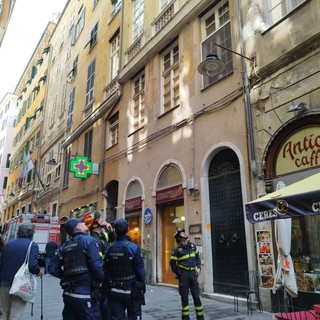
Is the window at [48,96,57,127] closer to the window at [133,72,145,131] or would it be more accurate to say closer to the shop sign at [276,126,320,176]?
the window at [133,72,145,131]

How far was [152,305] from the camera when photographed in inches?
334

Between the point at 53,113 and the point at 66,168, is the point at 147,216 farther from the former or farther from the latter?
the point at 53,113

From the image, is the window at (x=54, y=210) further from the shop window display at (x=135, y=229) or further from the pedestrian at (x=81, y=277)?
the pedestrian at (x=81, y=277)

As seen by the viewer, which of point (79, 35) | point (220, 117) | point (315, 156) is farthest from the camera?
point (79, 35)

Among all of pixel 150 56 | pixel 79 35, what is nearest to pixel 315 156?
pixel 150 56

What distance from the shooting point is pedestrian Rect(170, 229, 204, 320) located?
6.65 metres

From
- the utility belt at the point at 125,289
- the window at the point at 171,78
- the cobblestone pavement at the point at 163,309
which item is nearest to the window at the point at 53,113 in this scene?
the window at the point at 171,78

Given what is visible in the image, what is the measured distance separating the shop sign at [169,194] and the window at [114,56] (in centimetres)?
869

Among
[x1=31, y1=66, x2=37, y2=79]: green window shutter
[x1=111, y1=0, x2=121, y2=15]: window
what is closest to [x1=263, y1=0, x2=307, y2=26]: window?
[x1=111, y1=0, x2=121, y2=15]: window

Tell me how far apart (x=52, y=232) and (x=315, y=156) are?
14.9 metres

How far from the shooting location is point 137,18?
16.9 metres

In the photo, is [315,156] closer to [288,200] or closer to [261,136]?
[261,136]

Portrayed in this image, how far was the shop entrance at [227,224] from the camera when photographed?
29.8ft

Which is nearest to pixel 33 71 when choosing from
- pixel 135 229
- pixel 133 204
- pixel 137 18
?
pixel 137 18
